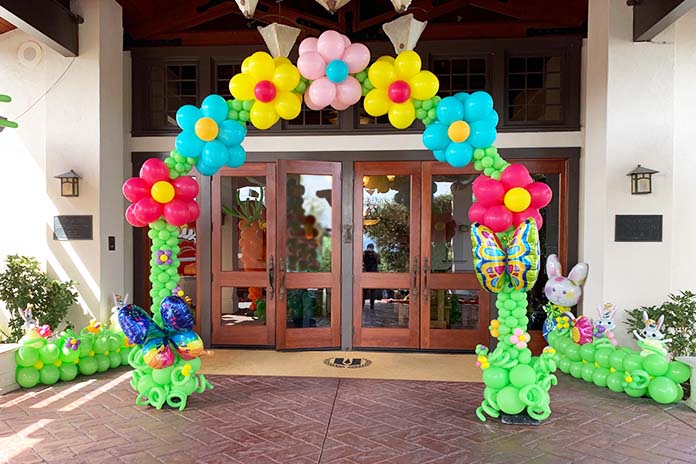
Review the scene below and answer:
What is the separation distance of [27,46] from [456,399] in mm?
5787

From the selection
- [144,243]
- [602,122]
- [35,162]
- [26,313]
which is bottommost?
[26,313]

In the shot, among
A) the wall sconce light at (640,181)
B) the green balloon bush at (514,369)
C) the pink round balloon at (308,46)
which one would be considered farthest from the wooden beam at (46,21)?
the wall sconce light at (640,181)

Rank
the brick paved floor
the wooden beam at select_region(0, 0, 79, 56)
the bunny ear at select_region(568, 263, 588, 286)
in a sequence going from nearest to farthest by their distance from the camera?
the brick paved floor
the wooden beam at select_region(0, 0, 79, 56)
the bunny ear at select_region(568, 263, 588, 286)

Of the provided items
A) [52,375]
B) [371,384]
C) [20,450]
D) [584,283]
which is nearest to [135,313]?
[20,450]

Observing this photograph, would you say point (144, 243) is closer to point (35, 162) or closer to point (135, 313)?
point (35, 162)

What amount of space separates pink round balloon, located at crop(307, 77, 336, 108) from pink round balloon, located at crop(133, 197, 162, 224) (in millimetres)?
1513

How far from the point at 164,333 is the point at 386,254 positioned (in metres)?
2.88

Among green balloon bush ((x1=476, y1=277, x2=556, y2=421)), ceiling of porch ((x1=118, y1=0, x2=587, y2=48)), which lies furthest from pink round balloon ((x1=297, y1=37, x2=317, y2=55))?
ceiling of porch ((x1=118, y1=0, x2=587, y2=48))

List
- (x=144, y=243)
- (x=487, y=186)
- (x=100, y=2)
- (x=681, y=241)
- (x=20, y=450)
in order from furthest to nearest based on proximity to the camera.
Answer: (x=144, y=243) → (x=100, y=2) → (x=681, y=241) → (x=487, y=186) → (x=20, y=450)

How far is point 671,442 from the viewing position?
343 centimetres

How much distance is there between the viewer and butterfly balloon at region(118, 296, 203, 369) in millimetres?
3859

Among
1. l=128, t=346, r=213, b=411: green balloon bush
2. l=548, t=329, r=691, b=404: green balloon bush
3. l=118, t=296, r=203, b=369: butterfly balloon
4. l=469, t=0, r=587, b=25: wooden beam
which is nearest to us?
l=118, t=296, r=203, b=369: butterfly balloon

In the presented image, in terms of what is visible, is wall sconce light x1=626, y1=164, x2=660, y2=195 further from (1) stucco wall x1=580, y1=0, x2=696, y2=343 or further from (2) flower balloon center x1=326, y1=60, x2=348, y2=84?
(2) flower balloon center x1=326, y1=60, x2=348, y2=84

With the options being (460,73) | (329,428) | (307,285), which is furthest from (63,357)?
(460,73)
